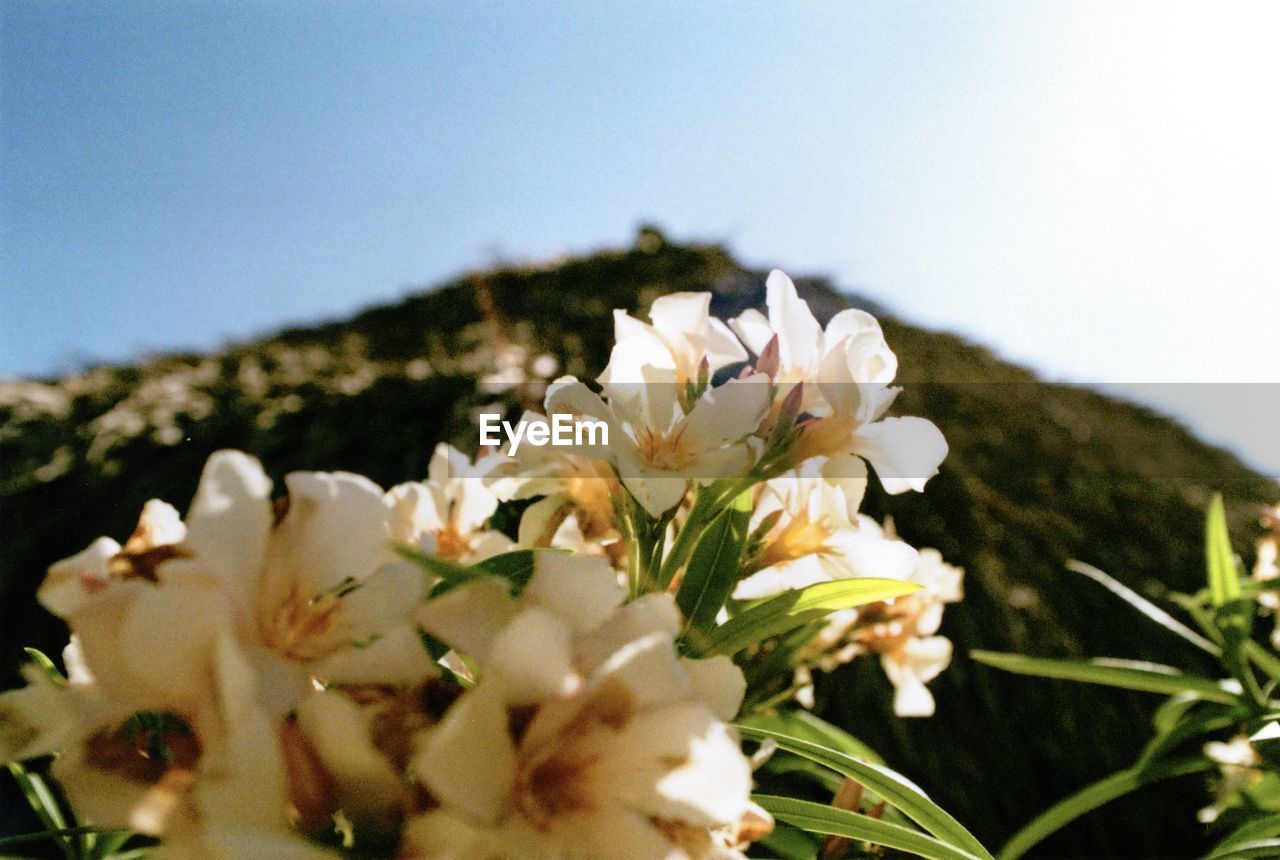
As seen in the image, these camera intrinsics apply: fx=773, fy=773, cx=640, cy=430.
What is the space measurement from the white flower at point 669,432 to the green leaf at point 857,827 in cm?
24

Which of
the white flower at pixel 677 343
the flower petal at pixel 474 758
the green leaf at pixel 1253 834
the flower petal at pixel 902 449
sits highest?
the white flower at pixel 677 343

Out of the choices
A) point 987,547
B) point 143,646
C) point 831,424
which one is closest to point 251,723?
point 143,646

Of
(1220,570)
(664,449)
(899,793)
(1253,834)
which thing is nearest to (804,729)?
(899,793)

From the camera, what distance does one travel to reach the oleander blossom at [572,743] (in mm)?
273

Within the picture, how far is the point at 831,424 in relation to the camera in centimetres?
47

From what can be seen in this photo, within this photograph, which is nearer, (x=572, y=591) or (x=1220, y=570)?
(x=572, y=591)

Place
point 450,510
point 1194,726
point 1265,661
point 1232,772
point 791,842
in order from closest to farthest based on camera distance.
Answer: point 450,510 → point 791,842 → point 1194,726 → point 1265,661 → point 1232,772

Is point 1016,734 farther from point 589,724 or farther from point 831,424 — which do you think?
point 589,724

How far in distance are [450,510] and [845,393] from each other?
0.29 metres

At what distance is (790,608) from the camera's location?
483mm

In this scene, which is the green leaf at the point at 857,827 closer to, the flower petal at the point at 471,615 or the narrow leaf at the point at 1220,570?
the flower petal at the point at 471,615

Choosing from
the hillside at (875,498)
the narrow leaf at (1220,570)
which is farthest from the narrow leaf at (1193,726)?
the hillside at (875,498)

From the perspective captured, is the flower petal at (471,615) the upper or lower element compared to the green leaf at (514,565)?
upper

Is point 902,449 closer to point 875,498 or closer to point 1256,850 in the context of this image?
point 1256,850
